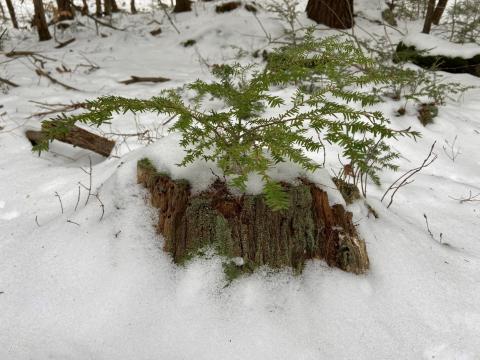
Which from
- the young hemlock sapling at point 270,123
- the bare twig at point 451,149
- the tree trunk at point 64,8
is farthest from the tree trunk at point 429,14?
the tree trunk at point 64,8

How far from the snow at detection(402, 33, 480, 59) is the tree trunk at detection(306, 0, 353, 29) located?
2234 millimetres

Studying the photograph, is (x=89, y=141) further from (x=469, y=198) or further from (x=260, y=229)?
(x=469, y=198)

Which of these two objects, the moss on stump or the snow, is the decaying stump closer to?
the moss on stump

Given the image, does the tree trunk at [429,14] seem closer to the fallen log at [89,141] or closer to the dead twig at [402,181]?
the dead twig at [402,181]

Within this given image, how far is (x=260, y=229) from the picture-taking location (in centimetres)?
153

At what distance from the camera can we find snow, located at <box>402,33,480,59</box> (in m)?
5.49

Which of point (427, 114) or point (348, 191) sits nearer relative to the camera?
point (348, 191)

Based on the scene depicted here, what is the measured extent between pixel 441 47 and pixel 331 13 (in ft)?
9.73

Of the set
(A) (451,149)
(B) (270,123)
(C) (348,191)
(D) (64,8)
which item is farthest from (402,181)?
(D) (64,8)

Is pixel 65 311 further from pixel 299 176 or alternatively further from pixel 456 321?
pixel 456 321

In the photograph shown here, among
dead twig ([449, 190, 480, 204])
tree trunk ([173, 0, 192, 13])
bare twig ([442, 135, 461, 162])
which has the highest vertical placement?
tree trunk ([173, 0, 192, 13])

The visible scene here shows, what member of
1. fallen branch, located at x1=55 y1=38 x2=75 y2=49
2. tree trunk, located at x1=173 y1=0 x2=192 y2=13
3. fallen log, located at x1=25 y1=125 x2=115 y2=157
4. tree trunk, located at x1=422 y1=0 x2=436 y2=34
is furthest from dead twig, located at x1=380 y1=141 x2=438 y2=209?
tree trunk, located at x1=173 y1=0 x2=192 y2=13

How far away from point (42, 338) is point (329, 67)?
1606 mm

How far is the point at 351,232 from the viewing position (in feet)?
5.32
